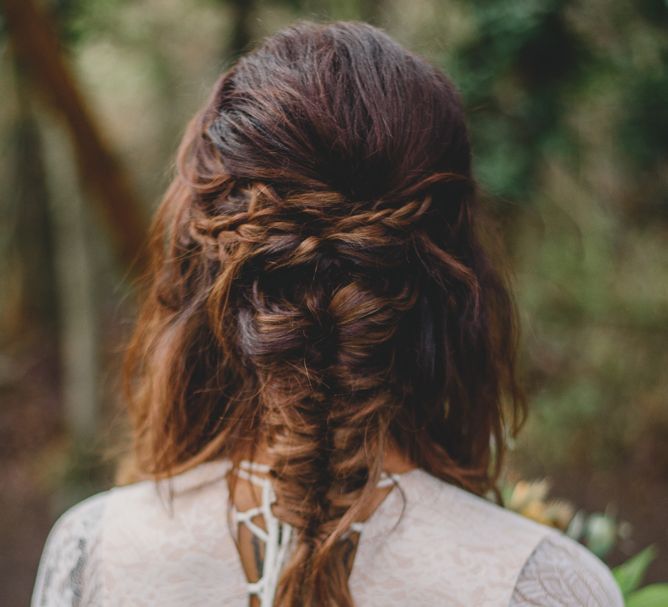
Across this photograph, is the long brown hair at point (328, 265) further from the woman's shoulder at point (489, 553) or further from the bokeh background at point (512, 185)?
the bokeh background at point (512, 185)

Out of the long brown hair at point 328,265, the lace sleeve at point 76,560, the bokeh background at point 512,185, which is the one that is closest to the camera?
the long brown hair at point 328,265

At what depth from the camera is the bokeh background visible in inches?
135

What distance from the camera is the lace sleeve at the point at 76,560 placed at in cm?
107

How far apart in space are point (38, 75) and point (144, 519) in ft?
8.02

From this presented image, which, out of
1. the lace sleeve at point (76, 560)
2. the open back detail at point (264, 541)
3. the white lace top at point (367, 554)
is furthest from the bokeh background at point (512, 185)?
the open back detail at point (264, 541)

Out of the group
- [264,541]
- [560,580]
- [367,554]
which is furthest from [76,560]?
[560,580]

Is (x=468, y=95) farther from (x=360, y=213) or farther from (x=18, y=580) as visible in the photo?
(x=18, y=580)

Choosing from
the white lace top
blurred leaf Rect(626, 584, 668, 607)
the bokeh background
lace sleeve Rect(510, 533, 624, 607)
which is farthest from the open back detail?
the bokeh background

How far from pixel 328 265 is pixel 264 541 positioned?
427mm

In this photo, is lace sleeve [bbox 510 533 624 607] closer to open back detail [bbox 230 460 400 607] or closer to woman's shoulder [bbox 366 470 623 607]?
woman's shoulder [bbox 366 470 623 607]

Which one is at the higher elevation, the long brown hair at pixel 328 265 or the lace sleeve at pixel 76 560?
the long brown hair at pixel 328 265

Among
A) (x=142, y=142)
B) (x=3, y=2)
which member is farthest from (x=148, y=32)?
(x=3, y=2)

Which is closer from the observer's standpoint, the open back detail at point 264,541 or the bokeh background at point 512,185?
the open back detail at point 264,541

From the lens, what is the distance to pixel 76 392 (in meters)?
4.87
